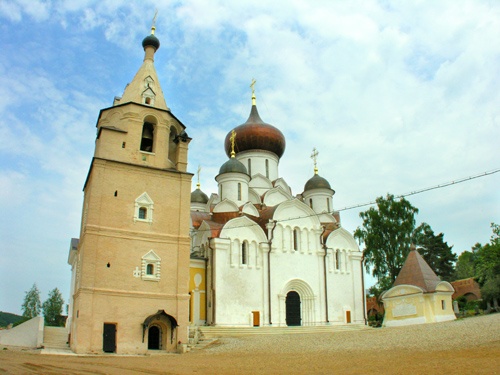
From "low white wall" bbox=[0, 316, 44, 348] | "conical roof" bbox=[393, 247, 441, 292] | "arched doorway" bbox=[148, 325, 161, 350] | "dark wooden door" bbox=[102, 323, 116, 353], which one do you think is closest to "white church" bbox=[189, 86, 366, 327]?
"conical roof" bbox=[393, 247, 441, 292]

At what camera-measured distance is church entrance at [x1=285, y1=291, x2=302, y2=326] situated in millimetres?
24406

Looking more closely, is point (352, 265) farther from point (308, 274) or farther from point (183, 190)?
point (183, 190)

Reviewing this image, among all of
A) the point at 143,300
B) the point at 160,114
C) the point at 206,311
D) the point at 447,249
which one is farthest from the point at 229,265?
the point at 447,249

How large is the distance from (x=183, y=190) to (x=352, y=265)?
1153 centimetres

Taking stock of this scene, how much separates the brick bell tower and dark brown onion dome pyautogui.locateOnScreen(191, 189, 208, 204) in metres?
10.1

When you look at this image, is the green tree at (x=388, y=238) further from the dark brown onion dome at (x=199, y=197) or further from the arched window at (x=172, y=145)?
the arched window at (x=172, y=145)

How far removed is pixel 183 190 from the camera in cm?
2014

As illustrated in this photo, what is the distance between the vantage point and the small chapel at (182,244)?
17.6 metres

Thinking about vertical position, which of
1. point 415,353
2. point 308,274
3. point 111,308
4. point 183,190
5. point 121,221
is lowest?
point 415,353

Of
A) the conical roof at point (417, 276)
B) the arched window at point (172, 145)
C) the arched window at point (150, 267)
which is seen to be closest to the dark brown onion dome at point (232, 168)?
the arched window at point (172, 145)

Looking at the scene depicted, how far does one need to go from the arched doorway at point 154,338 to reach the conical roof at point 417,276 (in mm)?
12918

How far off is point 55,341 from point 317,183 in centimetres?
1743

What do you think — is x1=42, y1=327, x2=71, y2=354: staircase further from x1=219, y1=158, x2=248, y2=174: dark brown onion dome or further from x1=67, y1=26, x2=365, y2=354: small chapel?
x1=219, y1=158, x2=248, y2=174: dark brown onion dome

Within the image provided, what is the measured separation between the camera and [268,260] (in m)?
24.2
